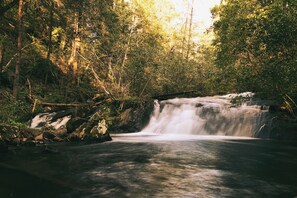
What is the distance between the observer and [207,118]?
19.5m

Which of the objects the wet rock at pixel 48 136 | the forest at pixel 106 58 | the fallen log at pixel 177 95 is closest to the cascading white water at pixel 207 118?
the forest at pixel 106 58

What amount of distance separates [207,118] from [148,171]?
37.3 ft

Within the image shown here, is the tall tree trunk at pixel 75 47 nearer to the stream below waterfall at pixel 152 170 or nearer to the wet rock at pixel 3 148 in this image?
the stream below waterfall at pixel 152 170

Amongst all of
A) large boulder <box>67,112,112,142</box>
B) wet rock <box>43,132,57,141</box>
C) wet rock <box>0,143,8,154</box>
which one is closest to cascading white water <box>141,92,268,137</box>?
large boulder <box>67,112,112,142</box>

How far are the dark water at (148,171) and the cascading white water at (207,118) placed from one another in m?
4.30

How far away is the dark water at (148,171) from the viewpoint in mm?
6891

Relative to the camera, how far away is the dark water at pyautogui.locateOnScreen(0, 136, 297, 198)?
6891 millimetres

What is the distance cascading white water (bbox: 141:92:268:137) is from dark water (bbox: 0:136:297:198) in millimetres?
4297

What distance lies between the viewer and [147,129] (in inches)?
813

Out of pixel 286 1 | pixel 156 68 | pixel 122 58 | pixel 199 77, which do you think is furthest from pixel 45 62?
pixel 286 1

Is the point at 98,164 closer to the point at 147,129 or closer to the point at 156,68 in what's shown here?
the point at 147,129

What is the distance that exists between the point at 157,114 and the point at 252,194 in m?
14.6

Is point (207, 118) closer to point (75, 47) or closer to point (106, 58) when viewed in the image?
point (75, 47)

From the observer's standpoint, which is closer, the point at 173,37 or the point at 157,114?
the point at 157,114
